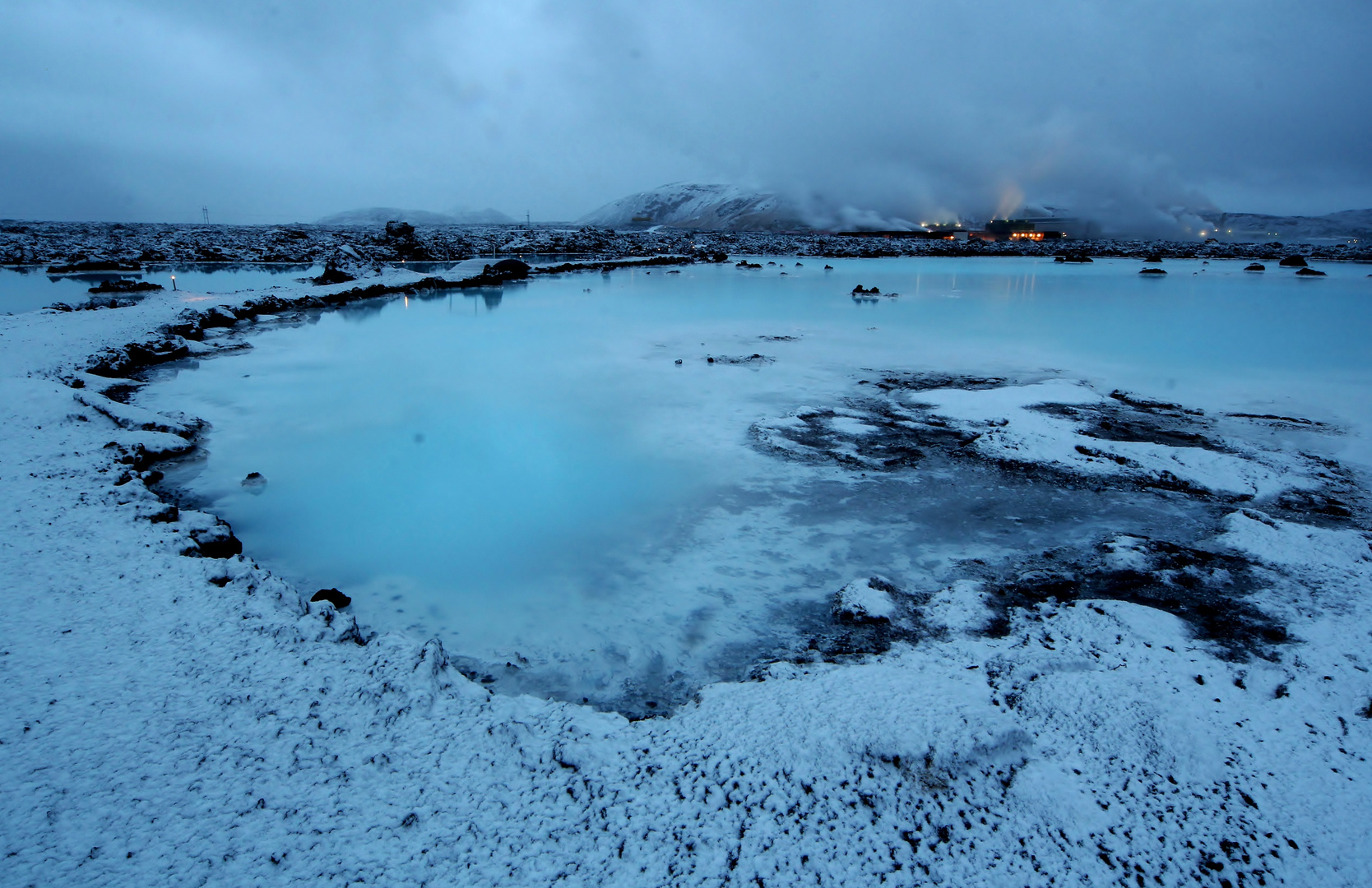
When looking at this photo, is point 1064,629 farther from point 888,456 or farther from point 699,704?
point 888,456

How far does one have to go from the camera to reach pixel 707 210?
16525 centimetres

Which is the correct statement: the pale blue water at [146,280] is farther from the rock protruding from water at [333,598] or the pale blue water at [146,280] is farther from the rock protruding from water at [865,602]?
the rock protruding from water at [865,602]

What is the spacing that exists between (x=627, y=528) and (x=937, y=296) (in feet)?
61.6

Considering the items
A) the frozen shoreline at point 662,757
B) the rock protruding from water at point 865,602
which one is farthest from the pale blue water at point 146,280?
the rock protruding from water at point 865,602

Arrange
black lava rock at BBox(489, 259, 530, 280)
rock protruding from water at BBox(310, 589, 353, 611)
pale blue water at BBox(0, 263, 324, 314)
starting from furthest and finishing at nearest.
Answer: black lava rock at BBox(489, 259, 530, 280), pale blue water at BBox(0, 263, 324, 314), rock protruding from water at BBox(310, 589, 353, 611)

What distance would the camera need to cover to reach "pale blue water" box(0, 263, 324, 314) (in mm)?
16984

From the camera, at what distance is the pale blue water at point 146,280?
1698cm

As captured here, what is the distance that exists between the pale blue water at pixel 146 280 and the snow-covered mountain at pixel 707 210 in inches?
4308

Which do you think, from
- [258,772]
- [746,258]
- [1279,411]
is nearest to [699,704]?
[258,772]

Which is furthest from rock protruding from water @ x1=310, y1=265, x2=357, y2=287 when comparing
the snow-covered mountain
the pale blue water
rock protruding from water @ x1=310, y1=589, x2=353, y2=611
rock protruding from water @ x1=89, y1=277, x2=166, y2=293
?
the snow-covered mountain

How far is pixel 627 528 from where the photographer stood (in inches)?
204

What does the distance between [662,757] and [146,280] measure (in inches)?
1051

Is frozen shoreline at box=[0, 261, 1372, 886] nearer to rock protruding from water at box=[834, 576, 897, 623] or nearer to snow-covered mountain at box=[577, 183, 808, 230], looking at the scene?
rock protruding from water at box=[834, 576, 897, 623]

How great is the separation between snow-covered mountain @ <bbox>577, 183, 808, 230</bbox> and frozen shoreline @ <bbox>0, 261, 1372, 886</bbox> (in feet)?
421
